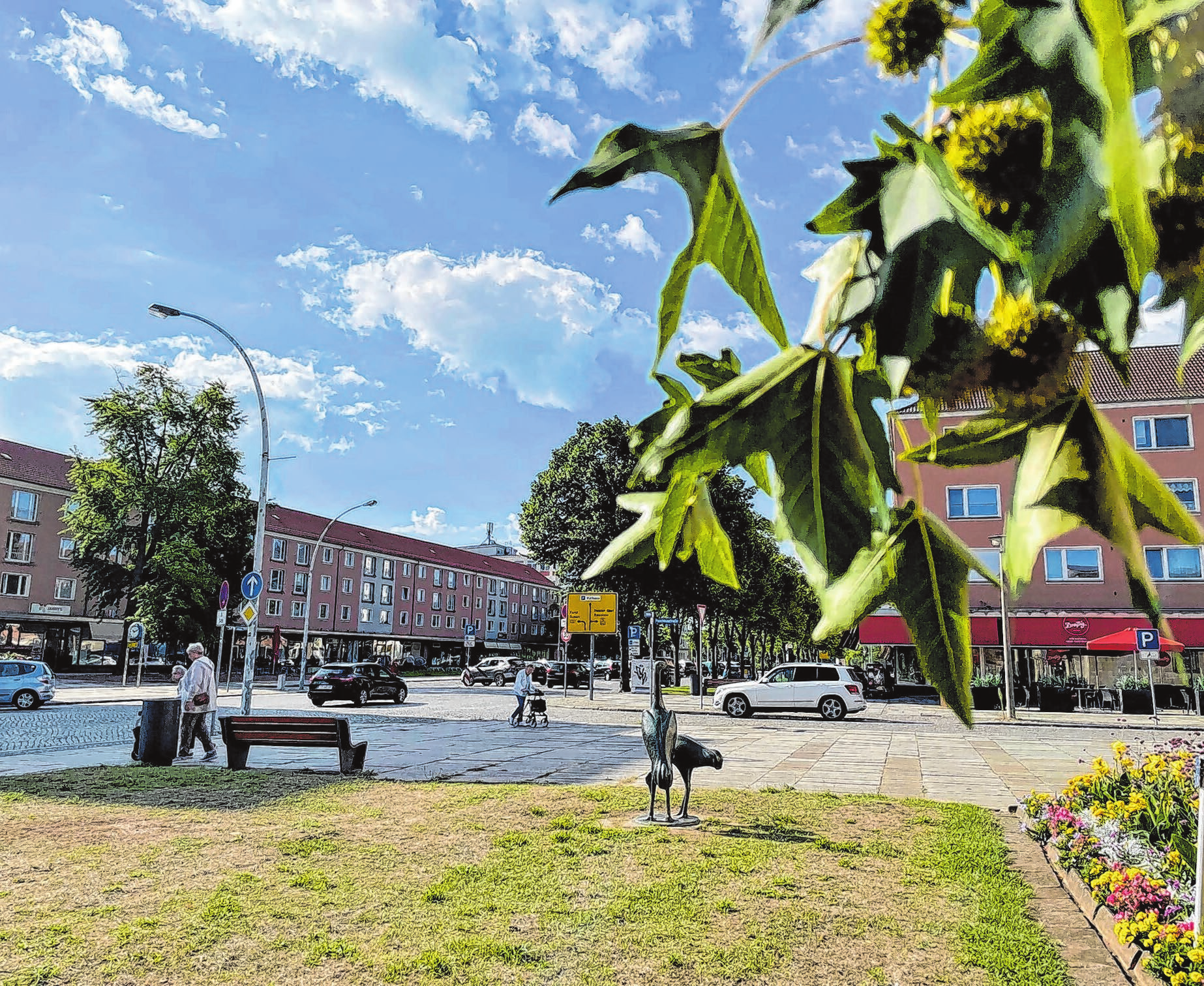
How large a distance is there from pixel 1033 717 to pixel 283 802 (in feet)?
80.3

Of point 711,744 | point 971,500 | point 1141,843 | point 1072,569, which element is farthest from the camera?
point 1072,569

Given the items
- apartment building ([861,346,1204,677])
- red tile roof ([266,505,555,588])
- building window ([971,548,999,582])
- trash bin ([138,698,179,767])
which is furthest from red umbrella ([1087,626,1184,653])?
red tile roof ([266,505,555,588])

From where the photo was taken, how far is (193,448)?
47.1 metres

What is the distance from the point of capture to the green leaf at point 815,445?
0.60 metres

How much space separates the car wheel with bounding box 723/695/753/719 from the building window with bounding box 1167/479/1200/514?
29.4m

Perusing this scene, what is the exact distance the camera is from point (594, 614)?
35875 mm

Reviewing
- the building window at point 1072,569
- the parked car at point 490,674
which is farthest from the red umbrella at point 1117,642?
the parked car at point 490,674

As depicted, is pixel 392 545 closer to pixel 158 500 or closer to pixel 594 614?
pixel 158 500

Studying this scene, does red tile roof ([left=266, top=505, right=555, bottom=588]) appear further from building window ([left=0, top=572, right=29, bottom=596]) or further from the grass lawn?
the grass lawn

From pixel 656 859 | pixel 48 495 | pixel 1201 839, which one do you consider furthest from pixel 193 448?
pixel 1201 839

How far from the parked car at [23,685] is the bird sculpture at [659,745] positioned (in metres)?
24.1

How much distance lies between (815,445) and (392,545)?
86.0 m

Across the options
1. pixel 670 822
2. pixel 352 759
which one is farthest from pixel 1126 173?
pixel 352 759

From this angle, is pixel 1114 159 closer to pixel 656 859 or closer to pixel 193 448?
pixel 656 859
